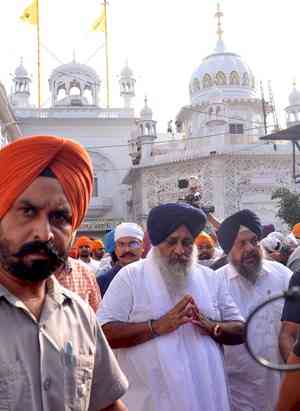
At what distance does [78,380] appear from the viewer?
152 cm

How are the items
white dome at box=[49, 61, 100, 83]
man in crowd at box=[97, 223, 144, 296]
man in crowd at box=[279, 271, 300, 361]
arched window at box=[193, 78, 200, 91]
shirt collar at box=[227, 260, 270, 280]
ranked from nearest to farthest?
man in crowd at box=[279, 271, 300, 361]
shirt collar at box=[227, 260, 270, 280]
man in crowd at box=[97, 223, 144, 296]
arched window at box=[193, 78, 200, 91]
white dome at box=[49, 61, 100, 83]

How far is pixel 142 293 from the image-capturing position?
2.91m

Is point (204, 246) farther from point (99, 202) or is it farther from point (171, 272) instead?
point (99, 202)

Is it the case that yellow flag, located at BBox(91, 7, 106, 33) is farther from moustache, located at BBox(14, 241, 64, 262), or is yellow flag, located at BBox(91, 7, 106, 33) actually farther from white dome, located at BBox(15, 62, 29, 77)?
moustache, located at BBox(14, 241, 64, 262)

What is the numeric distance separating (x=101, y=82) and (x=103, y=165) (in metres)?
6.44

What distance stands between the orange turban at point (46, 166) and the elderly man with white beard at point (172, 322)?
1.26m

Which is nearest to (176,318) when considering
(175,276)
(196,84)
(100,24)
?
(175,276)

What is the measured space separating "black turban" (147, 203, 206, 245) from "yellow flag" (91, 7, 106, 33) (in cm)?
3370

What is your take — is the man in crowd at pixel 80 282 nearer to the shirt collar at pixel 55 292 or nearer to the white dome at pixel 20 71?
the shirt collar at pixel 55 292

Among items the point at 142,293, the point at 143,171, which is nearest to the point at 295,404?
the point at 142,293

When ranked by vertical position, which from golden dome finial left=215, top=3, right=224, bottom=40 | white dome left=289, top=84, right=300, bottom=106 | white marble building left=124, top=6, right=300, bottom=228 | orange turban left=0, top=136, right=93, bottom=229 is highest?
golden dome finial left=215, top=3, right=224, bottom=40

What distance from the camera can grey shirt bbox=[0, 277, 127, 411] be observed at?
1400 millimetres

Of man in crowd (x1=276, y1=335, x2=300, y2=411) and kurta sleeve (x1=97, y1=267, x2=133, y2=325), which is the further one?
kurta sleeve (x1=97, y1=267, x2=133, y2=325)

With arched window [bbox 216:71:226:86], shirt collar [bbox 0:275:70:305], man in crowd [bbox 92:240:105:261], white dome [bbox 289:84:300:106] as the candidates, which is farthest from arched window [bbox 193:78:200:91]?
shirt collar [bbox 0:275:70:305]
